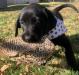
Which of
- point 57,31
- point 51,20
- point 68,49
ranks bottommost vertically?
point 68,49

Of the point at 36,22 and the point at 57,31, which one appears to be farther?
the point at 57,31

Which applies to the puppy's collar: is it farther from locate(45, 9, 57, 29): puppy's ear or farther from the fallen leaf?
the fallen leaf

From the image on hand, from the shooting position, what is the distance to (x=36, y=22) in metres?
4.30

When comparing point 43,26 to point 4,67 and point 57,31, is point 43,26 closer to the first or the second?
point 57,31

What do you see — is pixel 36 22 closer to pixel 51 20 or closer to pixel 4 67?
pixel 51 20

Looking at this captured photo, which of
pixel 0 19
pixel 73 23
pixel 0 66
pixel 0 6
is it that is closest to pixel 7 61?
pixel 0 66

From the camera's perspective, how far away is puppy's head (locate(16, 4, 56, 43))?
13.8 ft

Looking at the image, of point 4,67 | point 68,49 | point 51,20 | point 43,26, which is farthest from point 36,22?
point 4,67

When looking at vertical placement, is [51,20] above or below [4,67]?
above

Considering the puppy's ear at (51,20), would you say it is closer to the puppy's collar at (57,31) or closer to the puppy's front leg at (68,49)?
the puppy's collar at (57,31)

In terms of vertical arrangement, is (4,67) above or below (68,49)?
below

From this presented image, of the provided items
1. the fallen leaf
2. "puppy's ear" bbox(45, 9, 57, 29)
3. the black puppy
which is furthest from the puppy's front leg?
the fallen leaf

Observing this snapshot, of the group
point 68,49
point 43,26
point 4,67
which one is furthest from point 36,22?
point 4,67

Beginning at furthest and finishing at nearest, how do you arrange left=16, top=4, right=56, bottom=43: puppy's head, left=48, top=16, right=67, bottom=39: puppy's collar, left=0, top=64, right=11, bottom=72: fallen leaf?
left=48, top=16, right=67, bottom=39: puppy's collar, left=0, top=64, right=11, bottom=72: fallen leaf, left=16, top=4, right=56, bottom=43: puppy's head
